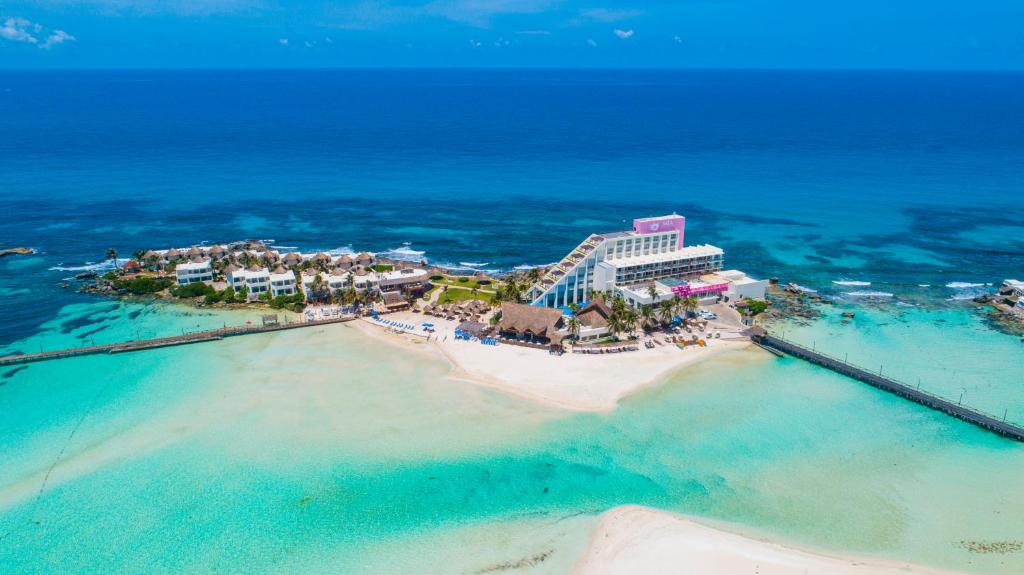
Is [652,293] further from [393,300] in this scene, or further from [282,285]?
[282,285]

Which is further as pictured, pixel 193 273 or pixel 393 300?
pixel 193 273

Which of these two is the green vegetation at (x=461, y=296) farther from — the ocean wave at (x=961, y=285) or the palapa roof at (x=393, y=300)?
the ocean wave at (x=961, y=285)

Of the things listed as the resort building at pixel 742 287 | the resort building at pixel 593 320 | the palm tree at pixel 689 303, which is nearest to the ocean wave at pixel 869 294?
the resort building at pixel 742 287

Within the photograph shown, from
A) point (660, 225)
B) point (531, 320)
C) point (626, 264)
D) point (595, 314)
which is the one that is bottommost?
point (531, 320)

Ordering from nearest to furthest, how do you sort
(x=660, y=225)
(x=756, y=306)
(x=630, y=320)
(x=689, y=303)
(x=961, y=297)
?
(x=630, y=320)
(x=689, y=303)
(x=756, y=306)
(x=961, y=297)
(x=660, y=225)

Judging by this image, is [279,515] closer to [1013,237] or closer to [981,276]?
[981,276]

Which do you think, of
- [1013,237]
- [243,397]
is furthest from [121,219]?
[1013,237]

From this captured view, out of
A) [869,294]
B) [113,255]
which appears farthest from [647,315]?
[113,255]

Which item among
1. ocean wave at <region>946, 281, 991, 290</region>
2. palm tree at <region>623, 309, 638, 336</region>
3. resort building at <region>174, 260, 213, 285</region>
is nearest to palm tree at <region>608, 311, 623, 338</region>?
palm tree at <region>623, 309, 638, 336</region>
